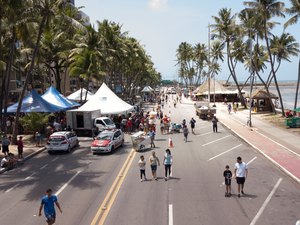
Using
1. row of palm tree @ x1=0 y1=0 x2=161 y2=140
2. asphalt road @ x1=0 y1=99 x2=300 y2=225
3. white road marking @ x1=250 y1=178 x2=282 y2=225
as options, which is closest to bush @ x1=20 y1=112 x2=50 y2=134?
row of palm tree @ x1=0 y1=0 x2=161 y2=140

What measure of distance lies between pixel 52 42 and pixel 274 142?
31403mm

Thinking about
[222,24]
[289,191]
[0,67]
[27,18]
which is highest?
[222,24]

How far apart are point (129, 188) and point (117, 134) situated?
1159 centimetres

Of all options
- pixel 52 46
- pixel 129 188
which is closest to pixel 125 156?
pixel 129 188

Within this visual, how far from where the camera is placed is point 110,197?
663 inches

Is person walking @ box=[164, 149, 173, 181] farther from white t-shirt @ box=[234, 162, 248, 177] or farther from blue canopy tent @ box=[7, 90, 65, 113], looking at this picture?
blue canopy tent @ box=[7, 90, 65, 113]

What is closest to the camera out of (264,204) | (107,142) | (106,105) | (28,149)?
(264,204)

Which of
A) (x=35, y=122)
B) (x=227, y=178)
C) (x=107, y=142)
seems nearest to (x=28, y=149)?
(x=35, y=122)

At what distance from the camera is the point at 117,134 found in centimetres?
2970

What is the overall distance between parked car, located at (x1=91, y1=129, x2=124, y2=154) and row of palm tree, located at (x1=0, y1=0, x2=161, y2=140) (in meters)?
8.01

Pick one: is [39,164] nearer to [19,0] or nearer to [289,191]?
[19,0]

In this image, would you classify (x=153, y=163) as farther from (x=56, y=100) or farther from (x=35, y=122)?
(x=56, y=100)

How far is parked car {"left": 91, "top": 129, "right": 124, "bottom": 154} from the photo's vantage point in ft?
90.2

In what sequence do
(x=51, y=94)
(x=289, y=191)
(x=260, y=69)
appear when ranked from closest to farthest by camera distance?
(x=289, y=191) → (x=51, y=94) → (x=260, y=69)
